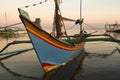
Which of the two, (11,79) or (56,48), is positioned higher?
(56,48)

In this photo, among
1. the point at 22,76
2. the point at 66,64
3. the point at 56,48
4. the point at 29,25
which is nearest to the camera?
the point at 29,25

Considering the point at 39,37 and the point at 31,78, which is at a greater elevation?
the point at 39,37

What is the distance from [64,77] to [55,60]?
2196 mm

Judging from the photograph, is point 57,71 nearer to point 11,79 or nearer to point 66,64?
point 66,64

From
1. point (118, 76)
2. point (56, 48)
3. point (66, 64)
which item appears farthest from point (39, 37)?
point (118, 76)

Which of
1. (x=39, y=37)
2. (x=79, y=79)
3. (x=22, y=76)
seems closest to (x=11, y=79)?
(x=22, y=76)

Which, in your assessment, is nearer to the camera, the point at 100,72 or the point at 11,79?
the point at 11,79

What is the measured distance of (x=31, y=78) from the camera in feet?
46.6

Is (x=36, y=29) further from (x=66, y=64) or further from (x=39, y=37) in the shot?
(x=66, y=64)

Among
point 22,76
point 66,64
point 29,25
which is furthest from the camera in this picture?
point 66,64

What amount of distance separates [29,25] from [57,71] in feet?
15.4

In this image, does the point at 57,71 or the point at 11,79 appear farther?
the point at 57,71

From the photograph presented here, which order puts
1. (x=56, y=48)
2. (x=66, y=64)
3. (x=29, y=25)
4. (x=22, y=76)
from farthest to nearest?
1. (x=66, y=64)
2. (x=56, y=48)
3. (x=22, y=76)
4. (x=29, y=25)

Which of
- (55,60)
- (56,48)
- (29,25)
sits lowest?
(55,60)
